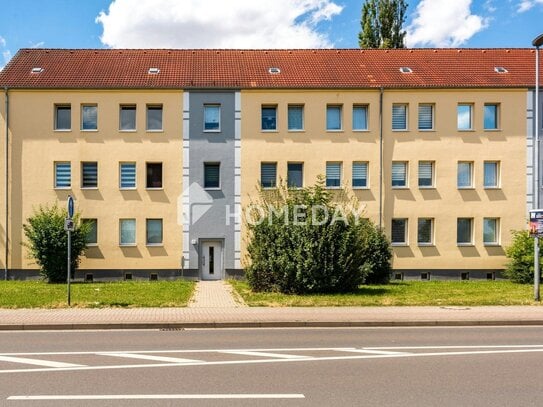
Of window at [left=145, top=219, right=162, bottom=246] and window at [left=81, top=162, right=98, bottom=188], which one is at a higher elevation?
window at [left=81, top=162, right=98, bottom=188]

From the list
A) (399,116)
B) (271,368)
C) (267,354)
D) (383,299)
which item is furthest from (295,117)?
(271,368)

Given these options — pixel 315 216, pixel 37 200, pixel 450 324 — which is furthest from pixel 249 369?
pixel 37 200

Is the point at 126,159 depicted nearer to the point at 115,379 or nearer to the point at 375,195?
the point at 375,195

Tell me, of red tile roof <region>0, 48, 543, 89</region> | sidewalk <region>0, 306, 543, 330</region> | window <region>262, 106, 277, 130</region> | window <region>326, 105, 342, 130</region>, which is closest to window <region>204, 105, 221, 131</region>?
red tile roof <region>0, 48, 543, 89</region>

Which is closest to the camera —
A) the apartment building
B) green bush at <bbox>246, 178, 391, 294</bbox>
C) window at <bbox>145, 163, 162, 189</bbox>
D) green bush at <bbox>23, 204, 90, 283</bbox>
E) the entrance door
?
green bush at <bbox>246, 178, 391, 294</bbox>

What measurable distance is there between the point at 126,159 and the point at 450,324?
1887 centimetres

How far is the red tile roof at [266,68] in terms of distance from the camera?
26.9 meters

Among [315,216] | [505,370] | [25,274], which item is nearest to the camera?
[505,370]

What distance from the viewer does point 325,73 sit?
1101 inches

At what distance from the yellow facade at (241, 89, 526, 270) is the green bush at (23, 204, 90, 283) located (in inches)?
325

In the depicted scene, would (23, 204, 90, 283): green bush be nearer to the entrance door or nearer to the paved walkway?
the entrance door

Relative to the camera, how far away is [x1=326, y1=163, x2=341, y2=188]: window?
27.0m

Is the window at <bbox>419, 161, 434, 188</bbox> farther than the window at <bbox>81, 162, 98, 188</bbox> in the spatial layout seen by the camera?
Yes

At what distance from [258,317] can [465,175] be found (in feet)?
60.5
